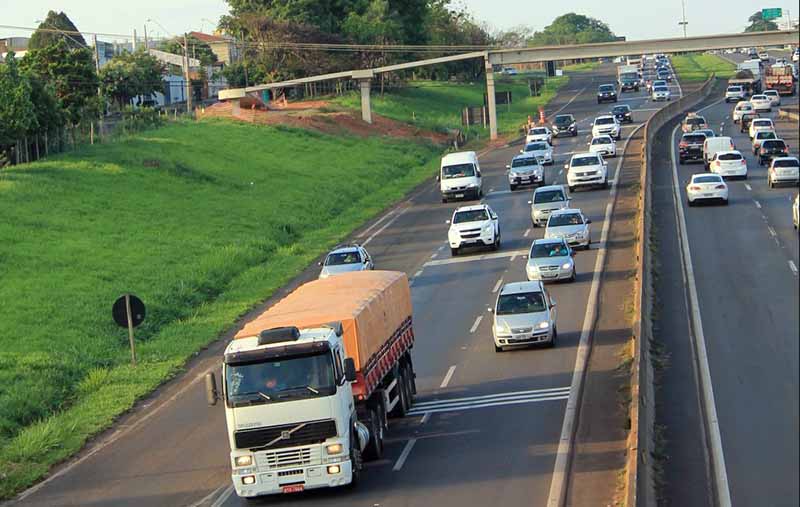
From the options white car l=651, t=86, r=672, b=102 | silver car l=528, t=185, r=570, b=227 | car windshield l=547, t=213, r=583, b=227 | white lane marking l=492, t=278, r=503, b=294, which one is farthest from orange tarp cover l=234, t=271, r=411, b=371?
white car l=651, t=86, r=672, b=102

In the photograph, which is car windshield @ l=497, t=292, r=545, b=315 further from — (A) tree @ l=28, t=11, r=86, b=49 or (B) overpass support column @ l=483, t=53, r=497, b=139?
(A) tree @ l=28, t=11, r=86, b=49

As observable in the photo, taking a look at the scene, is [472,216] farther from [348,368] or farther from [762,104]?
[762,104]

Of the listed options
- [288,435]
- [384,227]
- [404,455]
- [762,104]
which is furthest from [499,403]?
[762,104]

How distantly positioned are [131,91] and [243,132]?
2517 cm

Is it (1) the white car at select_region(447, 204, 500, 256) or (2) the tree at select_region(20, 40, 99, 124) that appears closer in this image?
(1) the white car at select_region(447, 204, 500, 256)

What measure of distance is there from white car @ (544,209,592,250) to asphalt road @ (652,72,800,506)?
270 cm

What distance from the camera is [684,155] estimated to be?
68.7 metres

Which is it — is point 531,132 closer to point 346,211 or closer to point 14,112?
point 346,211

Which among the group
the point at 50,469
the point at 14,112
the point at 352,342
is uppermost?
the point at 14,112

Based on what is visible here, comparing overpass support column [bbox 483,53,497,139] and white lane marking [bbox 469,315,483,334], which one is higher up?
overpass support column [bbox 483,53,497,139]

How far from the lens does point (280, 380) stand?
61.1 ft

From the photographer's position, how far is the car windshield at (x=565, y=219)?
4531 cm

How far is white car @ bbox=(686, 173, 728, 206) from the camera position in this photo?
52.3m

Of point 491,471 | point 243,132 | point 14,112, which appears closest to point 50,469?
point 491,471
